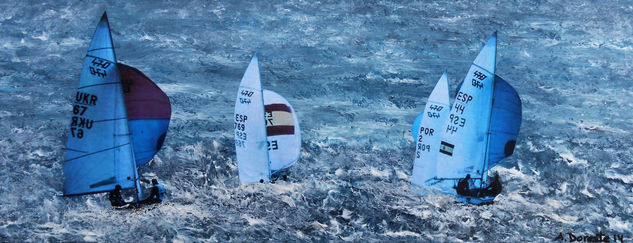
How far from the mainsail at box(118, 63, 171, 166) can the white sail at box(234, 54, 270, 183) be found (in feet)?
6.98

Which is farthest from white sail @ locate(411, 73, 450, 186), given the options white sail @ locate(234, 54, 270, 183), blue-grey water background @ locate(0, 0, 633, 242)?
white sail @ locate(234, 54, 270, 183)

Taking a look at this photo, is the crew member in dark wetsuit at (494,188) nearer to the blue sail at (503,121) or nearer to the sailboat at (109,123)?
the blue sail at (503,121)

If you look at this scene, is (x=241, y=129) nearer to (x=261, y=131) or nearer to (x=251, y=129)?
(x=251, y=129)

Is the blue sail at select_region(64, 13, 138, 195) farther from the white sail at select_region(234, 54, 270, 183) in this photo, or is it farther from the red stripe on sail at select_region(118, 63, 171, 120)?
the white sail at select_region(234, 54, 270, 183)

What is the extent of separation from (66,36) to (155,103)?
1665 cm

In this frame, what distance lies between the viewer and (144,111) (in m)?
22.7

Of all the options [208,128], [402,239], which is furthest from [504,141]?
[208,128]

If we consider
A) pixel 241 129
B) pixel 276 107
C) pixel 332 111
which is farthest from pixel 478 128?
pixel 332 111

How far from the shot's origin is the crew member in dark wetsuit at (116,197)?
23016 mm

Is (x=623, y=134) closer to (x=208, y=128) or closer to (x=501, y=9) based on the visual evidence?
(x=501, y=9)

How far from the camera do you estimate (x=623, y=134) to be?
30094 mm

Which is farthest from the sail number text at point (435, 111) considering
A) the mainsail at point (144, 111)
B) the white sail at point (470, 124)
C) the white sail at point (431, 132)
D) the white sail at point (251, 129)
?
the mainsail at point (144, 111)

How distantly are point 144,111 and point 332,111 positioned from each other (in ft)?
33.7

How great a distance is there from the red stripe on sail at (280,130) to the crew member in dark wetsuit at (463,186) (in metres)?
5.15
